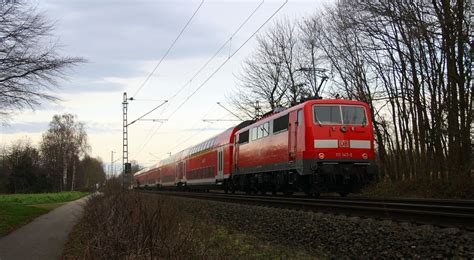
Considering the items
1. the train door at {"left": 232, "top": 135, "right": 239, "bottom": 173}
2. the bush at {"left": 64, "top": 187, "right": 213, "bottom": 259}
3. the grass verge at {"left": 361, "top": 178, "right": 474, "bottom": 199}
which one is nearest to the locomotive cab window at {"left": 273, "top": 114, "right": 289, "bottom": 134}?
the grass verge at {"left": 361, "top": 178, "right": 474, "bottom": 199}

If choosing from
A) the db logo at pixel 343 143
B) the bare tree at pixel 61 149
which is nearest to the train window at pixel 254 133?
the db logo at pixel 343 143

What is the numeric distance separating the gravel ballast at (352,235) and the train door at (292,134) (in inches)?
153

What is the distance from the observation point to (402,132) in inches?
1102

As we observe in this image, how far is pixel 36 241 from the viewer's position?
12.8 metres

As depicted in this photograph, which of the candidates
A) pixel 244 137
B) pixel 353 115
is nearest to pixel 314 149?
pixel 353 115

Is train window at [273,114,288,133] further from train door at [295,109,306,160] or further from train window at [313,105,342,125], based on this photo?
train window at [313,105,342,125]

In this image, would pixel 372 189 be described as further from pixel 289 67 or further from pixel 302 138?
pixel 289 67

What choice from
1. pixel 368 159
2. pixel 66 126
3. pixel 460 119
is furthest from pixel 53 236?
pixel 66 126

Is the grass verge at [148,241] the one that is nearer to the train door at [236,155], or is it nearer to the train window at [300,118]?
the train window at [300,118]

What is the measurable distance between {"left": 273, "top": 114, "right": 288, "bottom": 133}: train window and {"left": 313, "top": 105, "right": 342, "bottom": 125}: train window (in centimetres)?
195

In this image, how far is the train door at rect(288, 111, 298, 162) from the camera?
16.8 meters

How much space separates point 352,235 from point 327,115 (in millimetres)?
7940

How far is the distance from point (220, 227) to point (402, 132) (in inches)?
728

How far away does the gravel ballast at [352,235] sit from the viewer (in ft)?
23.1
